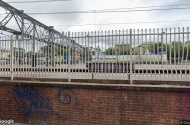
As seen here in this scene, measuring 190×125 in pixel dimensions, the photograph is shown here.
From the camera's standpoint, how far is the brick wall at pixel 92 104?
11.0 ft

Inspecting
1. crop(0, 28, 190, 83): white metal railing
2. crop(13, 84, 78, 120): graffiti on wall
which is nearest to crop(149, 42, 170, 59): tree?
crop(0, 28, 190, 83): white metal railing

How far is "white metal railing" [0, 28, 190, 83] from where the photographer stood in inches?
142

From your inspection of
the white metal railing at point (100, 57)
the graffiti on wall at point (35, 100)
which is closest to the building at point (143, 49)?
the white metal railing at point (100, 57)

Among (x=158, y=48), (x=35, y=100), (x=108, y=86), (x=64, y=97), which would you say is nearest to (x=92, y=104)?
(x=108, y=86)

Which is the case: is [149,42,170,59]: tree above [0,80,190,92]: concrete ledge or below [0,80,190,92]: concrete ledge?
above

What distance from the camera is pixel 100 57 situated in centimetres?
397

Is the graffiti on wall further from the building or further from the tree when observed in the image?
the tree

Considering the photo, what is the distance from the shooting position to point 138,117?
11.5ft

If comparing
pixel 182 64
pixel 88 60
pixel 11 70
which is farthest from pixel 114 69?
pixel 11 70

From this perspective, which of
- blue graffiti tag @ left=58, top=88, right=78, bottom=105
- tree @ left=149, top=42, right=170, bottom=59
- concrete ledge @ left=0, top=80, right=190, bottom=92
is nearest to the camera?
concrete ledge @ left=0, top=80, right=190, bottom=92

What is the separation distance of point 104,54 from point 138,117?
1.94m

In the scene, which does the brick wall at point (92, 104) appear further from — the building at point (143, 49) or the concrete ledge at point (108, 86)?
the building at point (143, 49)

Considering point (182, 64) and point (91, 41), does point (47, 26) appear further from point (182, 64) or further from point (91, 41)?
point (182, 64)

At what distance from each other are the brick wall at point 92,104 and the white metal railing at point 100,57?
42 cm
